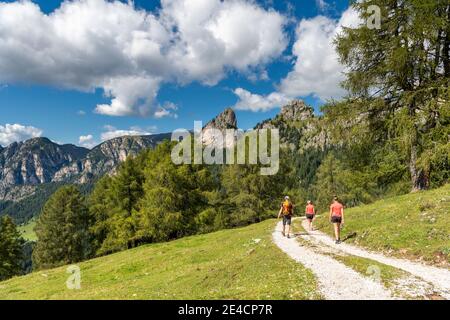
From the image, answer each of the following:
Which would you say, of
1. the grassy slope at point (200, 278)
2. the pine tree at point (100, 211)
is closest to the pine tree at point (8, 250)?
the pine tree at point (100, 211)

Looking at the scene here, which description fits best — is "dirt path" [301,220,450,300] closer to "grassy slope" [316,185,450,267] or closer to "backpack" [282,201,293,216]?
"grassy slope" [316,185,450,267]

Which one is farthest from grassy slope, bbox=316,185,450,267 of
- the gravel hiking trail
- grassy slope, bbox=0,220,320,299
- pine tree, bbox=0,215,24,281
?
pine tree, bbox=0,215,24,281

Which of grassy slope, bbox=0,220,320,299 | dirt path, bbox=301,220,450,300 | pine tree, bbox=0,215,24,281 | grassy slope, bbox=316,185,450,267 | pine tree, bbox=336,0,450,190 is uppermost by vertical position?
pine tree, bbox=336,0,450,190

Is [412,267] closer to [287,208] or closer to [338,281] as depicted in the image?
[338,281]

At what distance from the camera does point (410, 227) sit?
21.1m

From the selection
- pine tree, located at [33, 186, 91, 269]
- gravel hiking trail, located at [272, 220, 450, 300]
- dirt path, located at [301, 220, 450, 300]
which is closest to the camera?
gravel hiking trail, located at [272, 220, 450, 300]

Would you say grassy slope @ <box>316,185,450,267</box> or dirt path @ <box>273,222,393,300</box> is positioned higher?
grassy slope @ <box>316,185,450,267</box>

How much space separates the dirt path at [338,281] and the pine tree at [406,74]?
13445 millimetres

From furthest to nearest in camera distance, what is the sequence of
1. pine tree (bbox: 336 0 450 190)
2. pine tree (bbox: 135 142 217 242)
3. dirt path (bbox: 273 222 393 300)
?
pine tree (bbox: 135 142 217 242), pine tree (bbox: 336 0 450 190), dirt path (bbox: 273 222 393 300)

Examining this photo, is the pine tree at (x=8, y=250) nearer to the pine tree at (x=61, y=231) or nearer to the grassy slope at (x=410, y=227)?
the pine tree at (x=61, y=231)

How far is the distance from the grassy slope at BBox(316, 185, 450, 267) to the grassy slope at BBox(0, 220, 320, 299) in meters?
5.89

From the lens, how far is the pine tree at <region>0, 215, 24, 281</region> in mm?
59219
